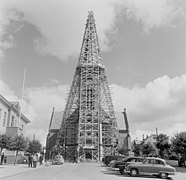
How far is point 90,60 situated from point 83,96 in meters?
10.2

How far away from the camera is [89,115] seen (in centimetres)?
5475

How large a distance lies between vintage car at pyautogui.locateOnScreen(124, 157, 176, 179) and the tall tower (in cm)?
3276

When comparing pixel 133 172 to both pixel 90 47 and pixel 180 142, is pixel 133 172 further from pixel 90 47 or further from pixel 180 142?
pixel 90 47

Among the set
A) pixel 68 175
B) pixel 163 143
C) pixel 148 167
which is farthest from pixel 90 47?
pixel 68 175

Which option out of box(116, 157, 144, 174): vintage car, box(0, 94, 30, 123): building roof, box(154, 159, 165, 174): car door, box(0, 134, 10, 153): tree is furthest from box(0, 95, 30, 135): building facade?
box(154, 159, 165, 174): car door

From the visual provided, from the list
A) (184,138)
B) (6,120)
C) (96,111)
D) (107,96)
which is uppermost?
(107,96)

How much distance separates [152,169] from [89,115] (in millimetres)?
37658

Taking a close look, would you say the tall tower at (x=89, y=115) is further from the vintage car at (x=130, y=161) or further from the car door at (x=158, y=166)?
the car door at (x=158, y=166)

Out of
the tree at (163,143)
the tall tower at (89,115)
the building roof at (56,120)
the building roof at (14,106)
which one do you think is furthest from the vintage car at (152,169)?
the building roof at (56,120)

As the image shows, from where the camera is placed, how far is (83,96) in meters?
56.4

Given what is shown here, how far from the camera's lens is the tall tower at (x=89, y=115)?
51438 millimetres

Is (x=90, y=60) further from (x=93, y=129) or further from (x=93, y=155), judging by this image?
(x=93, y=155)

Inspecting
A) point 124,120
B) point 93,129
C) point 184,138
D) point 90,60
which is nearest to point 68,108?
point 93,129

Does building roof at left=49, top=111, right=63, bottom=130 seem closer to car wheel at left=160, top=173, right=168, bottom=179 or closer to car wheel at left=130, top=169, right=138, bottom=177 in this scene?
car wheel at left=130, top=169, right=138, bottom=177
